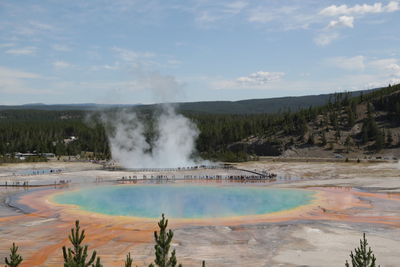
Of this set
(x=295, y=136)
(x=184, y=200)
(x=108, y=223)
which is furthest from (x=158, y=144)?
(x=108, y=223)

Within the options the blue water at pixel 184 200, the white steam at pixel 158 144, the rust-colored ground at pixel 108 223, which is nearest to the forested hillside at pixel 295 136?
the white steam at pixel 158 144

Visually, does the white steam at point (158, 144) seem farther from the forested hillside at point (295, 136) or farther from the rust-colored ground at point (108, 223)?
the rust-colored ground at point (108, 223)

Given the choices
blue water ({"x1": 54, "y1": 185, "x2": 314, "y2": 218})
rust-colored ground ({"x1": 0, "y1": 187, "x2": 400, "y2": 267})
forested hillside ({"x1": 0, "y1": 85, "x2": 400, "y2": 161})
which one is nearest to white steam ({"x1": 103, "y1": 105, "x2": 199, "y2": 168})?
forested hillside ({"x1": 0, "y1": 85, "x2": 400, "y2": 161})

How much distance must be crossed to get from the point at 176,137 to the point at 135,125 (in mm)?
13054

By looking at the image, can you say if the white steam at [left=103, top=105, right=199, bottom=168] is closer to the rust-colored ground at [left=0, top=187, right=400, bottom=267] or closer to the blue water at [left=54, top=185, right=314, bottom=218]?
the blue water at [left=54, top=185, right=314, bottom=218]

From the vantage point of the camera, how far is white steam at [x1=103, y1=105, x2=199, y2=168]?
86.4m

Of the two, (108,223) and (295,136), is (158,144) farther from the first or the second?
(108,223)

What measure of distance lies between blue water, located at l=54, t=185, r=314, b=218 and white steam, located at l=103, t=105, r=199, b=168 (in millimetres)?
29640

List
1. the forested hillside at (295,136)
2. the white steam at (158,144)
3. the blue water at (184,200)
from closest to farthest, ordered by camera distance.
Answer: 1. the blue water at (184,200)
2. the white steam at (158,144)
3. the forested hillside at (295,136)

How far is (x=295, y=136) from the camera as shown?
103 metres

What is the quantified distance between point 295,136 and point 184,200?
65.0m

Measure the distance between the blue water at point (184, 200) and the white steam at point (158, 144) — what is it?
97.2 feet

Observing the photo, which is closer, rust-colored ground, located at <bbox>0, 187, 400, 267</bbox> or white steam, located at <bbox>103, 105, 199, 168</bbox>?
rust-colored ground, located at <bbox>0, 187, 400, 267</bbox>

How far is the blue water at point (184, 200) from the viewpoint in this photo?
1476 inches
